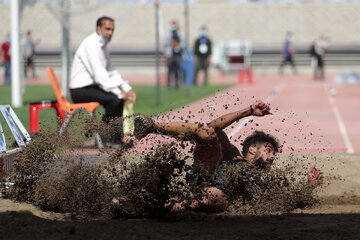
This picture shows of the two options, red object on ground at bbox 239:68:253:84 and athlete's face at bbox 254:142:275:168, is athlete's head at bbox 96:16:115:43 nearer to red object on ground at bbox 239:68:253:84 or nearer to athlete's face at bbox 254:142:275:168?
athlete's face at bbox 254:142:275:168

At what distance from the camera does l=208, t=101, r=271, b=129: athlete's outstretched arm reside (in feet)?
21.0

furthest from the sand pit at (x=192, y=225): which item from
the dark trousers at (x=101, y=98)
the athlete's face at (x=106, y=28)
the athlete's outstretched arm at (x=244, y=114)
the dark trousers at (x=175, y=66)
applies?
the dark trousers at (x=175, y=66)

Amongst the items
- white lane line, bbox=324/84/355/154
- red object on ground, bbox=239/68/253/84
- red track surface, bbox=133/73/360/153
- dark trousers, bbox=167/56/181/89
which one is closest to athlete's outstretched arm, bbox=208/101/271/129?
red track surface, bbox=133/73/360/153

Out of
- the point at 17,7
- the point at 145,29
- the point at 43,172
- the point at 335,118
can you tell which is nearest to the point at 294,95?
the point at 335,118

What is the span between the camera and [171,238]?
219 inches

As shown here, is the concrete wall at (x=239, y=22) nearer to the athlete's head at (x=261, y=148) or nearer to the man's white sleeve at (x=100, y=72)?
the man's white sleeve at (x=100, y=72)

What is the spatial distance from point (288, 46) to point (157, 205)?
35.0 metres

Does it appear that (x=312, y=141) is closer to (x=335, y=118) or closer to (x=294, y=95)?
(x=335, y=118)

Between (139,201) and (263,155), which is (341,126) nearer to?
(263,155)

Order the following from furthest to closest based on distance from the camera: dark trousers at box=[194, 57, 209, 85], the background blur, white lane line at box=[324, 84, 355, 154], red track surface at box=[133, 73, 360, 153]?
the background blur
dark trousers at box=[194, 57, 209, 85]
white lane line at box=[324, 84, 355, 154]
red track surface at box=[133, 73, 360, 153]

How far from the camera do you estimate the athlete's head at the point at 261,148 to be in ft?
22.1

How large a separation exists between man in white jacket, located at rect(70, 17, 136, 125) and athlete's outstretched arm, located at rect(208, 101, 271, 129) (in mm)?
4481

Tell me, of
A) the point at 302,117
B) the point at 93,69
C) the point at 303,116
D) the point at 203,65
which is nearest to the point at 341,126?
the point at 302,117

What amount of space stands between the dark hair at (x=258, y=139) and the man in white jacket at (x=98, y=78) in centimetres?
430
